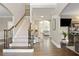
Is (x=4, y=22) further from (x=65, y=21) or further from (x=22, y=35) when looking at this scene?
(x=65, y=21)

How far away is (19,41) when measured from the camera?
16.6 feet

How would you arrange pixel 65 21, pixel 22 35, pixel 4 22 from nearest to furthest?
pixel 4 22 → pixel 22 35 → pixel 65 21

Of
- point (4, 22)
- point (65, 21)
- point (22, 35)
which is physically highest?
point (65, 21)

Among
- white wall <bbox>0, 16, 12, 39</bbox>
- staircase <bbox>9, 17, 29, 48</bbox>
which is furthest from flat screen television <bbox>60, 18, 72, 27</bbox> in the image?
white wall <bbox>0, 16, 12, 39</bbox>

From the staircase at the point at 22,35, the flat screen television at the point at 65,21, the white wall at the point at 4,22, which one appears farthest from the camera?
the flat screen television at the point at 65,21

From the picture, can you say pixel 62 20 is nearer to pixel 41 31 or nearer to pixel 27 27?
pixel 27 27

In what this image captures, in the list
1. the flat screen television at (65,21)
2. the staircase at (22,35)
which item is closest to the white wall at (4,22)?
the staircase at (22,35)

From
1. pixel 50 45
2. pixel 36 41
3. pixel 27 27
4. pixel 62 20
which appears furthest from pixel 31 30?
pixel 62 20

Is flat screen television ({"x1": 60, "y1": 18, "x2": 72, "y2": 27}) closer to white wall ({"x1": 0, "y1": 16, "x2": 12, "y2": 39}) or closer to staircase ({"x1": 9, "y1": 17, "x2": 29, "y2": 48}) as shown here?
staircase ({"x1": 9, "y1": 17, "x2": 29, "y2": 48})

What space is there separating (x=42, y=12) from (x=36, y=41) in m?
0.96

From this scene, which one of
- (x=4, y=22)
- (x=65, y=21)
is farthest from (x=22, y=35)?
(x=65, y=21)

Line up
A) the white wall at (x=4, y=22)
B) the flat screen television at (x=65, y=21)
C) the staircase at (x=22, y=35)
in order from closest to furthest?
the white wall at (x=4, y=22) → the staircase at (x=22, y=35) → the flat screen television at (x=65, y=21)

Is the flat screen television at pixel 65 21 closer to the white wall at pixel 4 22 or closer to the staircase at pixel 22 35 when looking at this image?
the staircase at pixel 22 35

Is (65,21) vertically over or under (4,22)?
over
